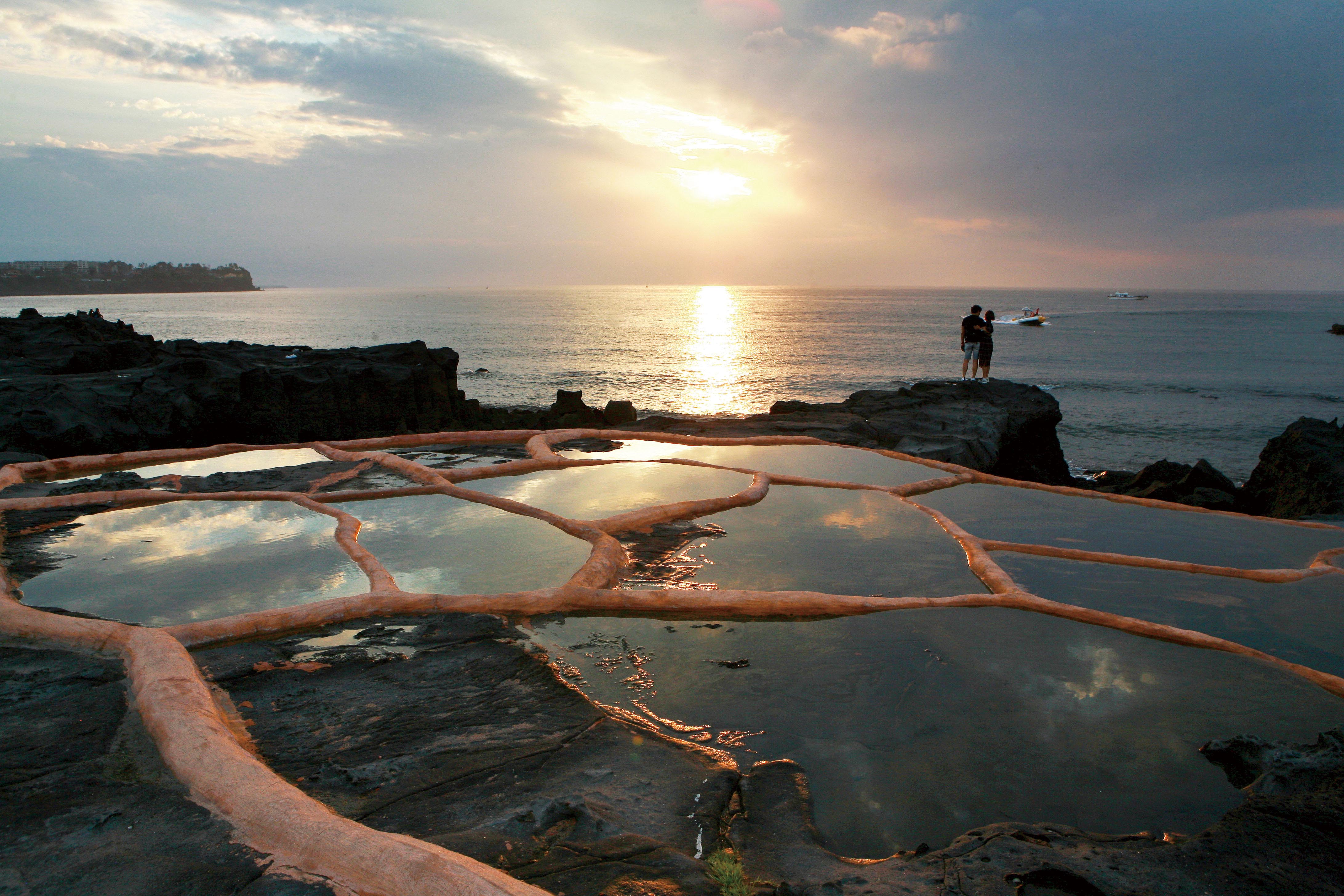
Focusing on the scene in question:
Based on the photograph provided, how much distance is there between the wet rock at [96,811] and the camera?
2.10 meters

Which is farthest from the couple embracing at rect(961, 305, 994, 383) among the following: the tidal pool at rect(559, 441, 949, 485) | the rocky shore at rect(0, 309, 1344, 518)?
the tidal pool at rect(559, 441, 949, 485)

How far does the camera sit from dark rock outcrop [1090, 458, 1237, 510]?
1126cm

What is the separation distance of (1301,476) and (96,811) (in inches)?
538

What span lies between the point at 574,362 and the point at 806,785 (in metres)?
43.8

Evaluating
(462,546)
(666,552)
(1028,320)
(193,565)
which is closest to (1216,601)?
(666,552)

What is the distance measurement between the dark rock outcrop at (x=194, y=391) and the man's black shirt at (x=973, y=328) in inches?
476

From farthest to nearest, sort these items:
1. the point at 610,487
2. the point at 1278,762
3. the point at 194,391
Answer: the point at 194,391 < the point at 610,487 < the point at 1278,762

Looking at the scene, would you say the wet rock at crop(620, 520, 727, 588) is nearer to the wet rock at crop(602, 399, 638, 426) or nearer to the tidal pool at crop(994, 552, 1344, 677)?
the tidal pool at crop(994, 552, 1344, 677)

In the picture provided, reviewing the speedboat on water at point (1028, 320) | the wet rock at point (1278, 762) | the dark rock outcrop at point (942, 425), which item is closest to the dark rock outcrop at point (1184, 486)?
the dark rock outcrop at point (942, 425)

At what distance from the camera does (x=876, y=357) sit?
4747 cm

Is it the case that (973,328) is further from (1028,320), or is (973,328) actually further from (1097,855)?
(1028,320)

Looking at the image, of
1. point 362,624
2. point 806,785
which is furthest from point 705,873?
point 362,624

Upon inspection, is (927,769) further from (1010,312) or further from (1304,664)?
(1010,312)

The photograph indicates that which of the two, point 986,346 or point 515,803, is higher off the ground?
point 986,346
